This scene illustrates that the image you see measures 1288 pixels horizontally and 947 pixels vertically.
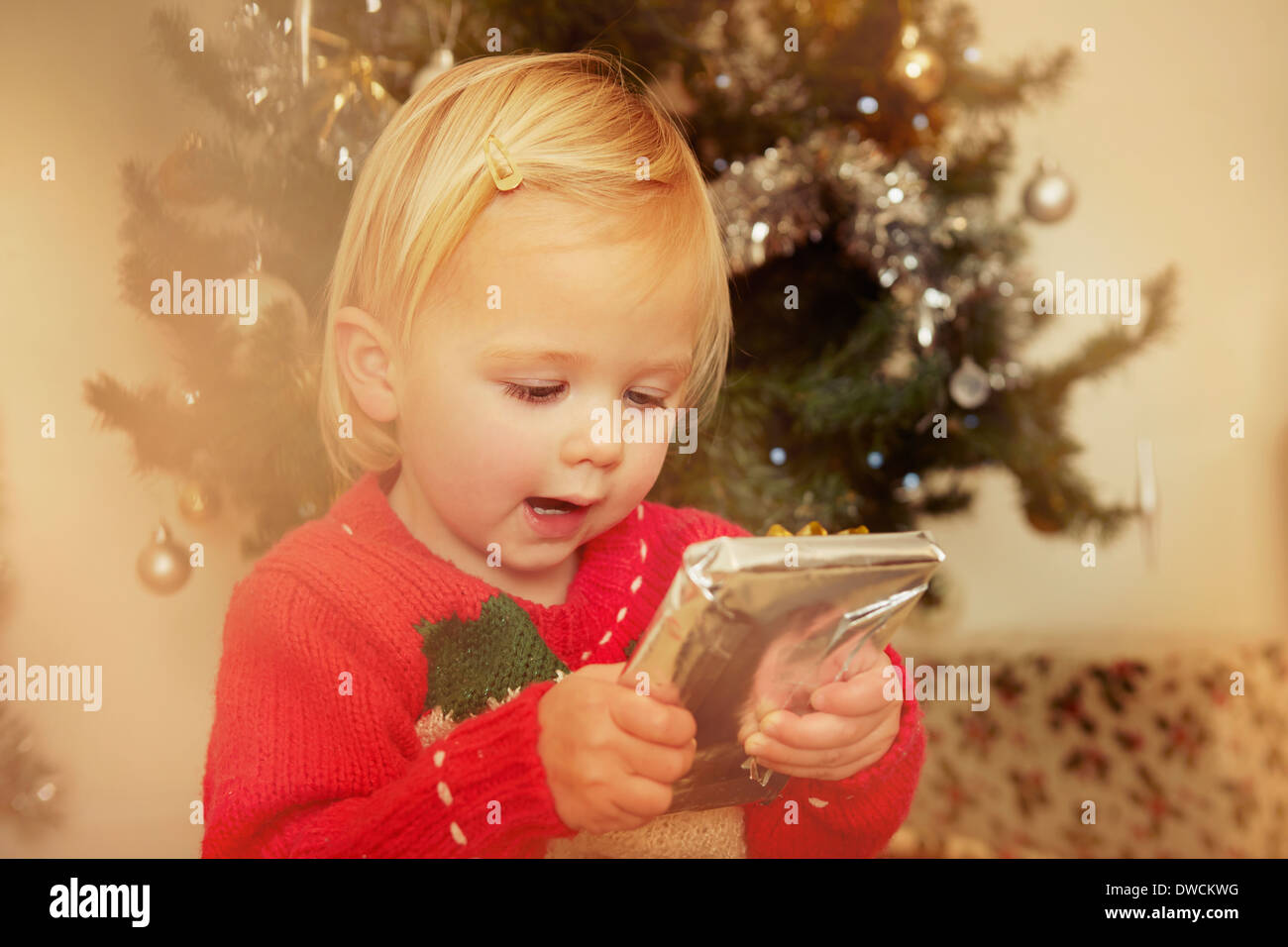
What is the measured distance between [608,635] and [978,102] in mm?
A: 620

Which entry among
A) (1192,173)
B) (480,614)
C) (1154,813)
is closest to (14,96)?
(480,614)

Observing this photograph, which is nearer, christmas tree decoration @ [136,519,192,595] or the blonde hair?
the blonde hair

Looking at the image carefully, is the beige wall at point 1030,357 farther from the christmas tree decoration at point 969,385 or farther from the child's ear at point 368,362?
the child's ear at point 368,362

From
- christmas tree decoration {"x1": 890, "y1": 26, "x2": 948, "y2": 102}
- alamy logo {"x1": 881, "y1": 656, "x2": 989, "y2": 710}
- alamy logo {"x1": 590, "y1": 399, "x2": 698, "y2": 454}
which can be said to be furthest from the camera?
alamy logo {"x1": 881, "y1": 656, "x2": 989, "y2": 710}

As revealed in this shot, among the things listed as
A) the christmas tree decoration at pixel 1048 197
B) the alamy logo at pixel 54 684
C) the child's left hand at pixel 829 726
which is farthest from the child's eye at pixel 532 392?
the christmas tree decoration at pixel 1048 197

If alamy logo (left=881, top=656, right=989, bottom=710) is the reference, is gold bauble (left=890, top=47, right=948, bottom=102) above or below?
above

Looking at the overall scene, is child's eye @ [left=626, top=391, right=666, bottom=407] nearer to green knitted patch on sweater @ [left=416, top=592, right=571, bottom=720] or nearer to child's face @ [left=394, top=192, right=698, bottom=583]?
child's face @ [left=394, top=192, right=698, bottom=583]

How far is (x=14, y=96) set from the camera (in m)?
0.85

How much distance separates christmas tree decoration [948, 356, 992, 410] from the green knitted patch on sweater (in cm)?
50

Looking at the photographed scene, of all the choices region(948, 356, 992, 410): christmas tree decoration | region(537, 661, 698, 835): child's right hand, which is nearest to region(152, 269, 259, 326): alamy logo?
region(537, 661, 698, 835): child's right hand

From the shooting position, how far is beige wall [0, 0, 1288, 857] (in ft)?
2.74

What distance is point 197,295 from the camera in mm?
826
